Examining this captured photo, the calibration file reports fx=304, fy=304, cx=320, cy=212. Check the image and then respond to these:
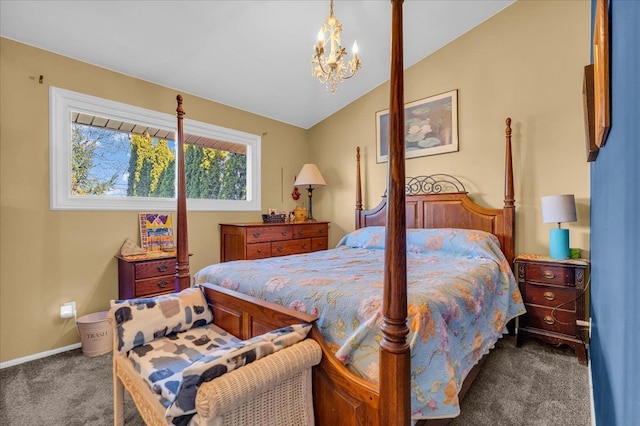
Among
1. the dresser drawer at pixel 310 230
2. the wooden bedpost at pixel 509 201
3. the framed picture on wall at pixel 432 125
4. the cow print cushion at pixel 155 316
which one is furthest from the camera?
the dresser drawer at pixel 310 230

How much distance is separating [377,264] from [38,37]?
3.25m

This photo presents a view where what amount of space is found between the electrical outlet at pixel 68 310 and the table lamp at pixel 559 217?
163 inches

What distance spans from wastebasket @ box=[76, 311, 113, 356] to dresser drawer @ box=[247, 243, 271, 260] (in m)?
1.44

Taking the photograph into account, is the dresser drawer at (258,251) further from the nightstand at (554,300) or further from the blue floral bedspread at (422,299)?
the nightstand at (554,300)

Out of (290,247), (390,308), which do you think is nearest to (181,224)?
(390,308)

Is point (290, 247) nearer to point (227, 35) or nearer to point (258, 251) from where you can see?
point (258, 251)

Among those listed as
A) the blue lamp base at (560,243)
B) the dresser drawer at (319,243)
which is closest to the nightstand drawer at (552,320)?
the blue lamp base at (560,243)

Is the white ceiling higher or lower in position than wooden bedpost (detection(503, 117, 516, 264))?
higher

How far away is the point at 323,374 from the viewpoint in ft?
4.49

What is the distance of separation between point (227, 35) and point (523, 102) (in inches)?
114

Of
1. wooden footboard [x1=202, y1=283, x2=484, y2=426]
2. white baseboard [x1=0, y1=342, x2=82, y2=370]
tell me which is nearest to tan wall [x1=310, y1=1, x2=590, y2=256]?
wooden footboard [x1=202, y1=283, x2=484, y2=426]

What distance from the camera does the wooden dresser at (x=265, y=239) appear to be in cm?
350

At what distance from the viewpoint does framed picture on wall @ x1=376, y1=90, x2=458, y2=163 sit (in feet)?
11.2

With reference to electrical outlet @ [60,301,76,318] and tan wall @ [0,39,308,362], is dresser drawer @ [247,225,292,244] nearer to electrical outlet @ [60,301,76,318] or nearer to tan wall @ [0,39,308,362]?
tan wall @ [0,39,308,362]
